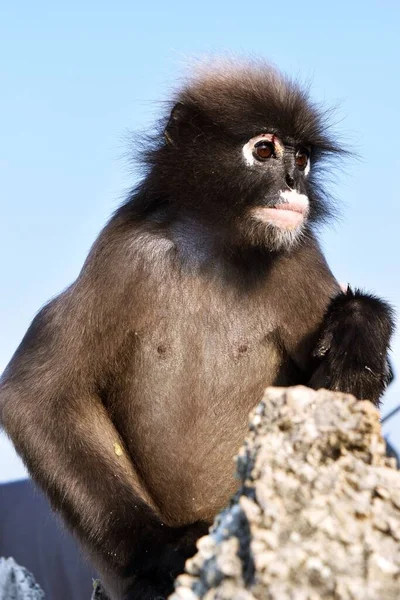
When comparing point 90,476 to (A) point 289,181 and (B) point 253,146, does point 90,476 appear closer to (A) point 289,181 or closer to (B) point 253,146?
(A) point 289,181

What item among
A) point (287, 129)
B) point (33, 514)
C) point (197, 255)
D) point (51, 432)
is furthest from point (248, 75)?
point (33, 514)

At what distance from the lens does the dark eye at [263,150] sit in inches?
188

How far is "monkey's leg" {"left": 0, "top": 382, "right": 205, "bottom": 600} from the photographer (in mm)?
3979

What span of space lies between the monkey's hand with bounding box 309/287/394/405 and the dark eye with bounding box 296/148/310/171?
70 centimetres

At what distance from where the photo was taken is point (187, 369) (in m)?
4.70

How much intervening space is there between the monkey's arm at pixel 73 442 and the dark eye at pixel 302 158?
1276 mm

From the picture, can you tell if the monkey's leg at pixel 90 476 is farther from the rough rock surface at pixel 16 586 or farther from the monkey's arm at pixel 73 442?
the rough rock surface at pixel 16 586

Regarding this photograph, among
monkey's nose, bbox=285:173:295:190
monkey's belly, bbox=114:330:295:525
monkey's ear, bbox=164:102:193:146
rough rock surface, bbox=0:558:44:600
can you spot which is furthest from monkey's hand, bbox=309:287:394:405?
rough rock surface, bbox=0:558:44:600

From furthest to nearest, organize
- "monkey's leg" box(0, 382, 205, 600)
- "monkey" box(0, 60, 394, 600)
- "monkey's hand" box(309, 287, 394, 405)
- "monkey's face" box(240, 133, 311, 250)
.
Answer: "monkey's face" box(240, 133, 311, 250), "monkey" box(0, 60, 394, 600), "monkey's hand" box(309, 287, 394, 405), "monkey's leg" box(0, 382, 205, 600)

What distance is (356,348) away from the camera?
4348 mm

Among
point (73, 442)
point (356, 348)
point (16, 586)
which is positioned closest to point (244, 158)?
point (356, 348)

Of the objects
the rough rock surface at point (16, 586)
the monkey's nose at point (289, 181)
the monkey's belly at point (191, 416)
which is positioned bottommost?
the rough rock surface at point (16, 586)

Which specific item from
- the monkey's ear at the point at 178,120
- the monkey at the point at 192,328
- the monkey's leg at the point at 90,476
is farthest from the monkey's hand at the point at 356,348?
the monkey's ear at the point at 178,120

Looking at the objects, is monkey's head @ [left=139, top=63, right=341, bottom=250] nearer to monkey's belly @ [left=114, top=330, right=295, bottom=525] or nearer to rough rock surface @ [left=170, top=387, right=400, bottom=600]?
monkey's belly @ [left=114, top=330, right=295, bottom=525]
